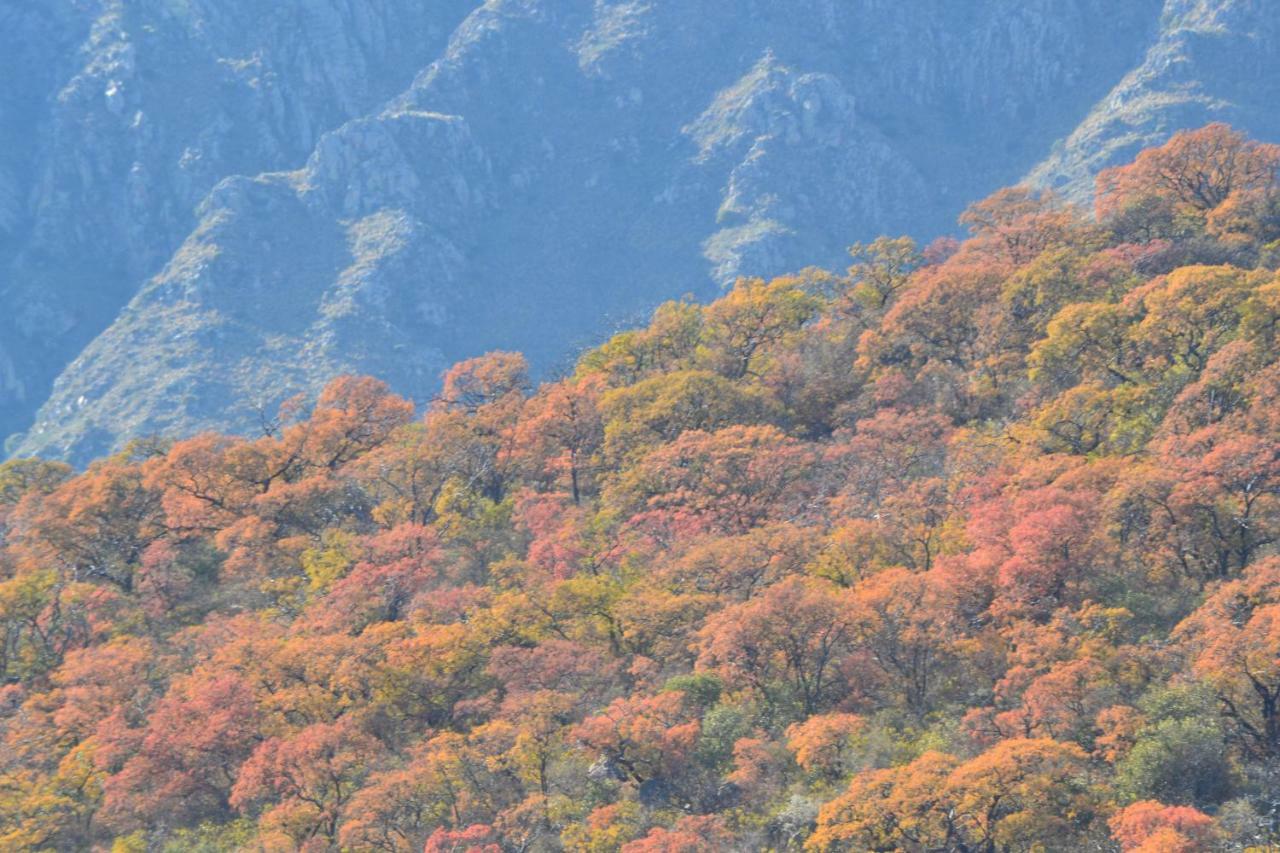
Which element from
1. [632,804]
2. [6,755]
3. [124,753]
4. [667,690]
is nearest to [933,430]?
[667,690]

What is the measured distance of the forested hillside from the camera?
45594mm

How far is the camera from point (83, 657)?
70.1 metres

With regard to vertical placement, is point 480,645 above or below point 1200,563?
above

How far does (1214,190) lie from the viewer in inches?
3460

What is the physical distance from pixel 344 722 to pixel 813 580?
778 inches

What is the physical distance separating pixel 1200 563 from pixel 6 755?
50313mm

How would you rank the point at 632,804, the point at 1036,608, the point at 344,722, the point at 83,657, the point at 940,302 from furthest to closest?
the point at 940,302, the point at 83,657, the point at 344,722, the point at 1036,608, the point at 632,804

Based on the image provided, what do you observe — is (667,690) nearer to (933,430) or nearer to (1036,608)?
(1036,608)

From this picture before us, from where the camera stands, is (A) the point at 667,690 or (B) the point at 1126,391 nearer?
(A) the point at 667,690

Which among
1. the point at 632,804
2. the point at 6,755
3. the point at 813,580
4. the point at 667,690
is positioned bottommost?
the point at 632,804

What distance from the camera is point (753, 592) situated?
60.0m

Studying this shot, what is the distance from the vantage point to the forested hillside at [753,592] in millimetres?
45594

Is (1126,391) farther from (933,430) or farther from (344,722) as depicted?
(344,722)

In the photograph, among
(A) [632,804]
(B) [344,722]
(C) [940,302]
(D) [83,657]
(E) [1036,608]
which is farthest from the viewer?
(C) [940,302]
